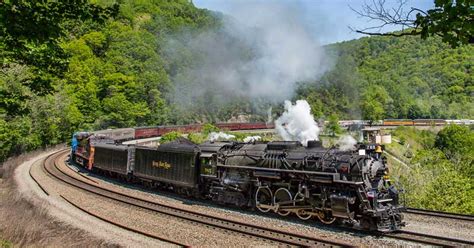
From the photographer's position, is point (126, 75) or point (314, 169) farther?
point (126, 75)

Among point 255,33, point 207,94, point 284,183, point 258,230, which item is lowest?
point 258,230

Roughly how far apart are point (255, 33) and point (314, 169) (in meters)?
65.6

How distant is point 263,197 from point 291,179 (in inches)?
69.9

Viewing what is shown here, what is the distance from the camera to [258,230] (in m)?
12.9

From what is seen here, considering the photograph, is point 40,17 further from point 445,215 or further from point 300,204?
point 445,215

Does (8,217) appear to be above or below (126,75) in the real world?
below

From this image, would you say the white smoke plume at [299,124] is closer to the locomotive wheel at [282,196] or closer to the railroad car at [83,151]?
the railroad car at [83,151]

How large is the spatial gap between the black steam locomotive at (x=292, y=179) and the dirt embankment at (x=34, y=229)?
5973 mm

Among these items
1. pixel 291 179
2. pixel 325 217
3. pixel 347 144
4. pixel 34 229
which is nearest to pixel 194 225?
pixel 291 179

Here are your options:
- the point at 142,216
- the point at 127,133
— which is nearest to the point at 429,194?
the point at 142,216

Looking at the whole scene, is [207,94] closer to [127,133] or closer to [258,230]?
[127,133]

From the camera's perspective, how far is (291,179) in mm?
14234

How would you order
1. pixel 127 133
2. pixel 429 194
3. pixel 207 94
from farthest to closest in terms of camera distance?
pixel 207 94, pixel 127 133, pixel 429 194

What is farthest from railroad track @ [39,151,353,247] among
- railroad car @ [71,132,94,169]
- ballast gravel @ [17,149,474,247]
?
railroad car @ [71,132,94,169]
